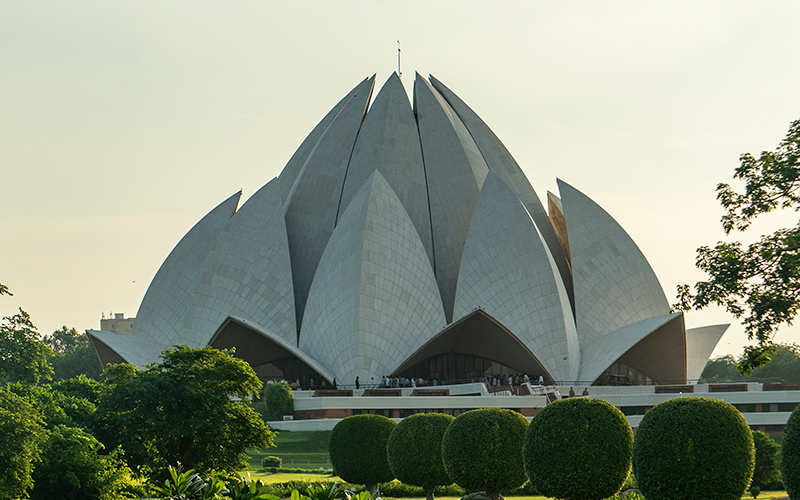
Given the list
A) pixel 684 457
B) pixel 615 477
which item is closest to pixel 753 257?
pixel 684 457

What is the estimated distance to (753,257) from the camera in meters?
14.5

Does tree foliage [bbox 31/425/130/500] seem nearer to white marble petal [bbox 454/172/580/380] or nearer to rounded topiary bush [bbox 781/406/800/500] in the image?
rounded topiary bush [bbox 781/406/800/500]

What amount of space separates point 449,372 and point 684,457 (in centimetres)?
3376

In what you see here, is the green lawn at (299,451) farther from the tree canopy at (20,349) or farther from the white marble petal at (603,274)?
the white marble petal at (603,274)

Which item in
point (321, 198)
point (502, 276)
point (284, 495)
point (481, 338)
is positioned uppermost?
point (321, 198)

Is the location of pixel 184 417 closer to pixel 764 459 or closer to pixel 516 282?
pixel 764 459

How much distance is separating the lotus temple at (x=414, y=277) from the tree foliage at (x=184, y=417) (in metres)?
22.8

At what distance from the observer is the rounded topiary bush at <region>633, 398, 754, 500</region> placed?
1448 cm

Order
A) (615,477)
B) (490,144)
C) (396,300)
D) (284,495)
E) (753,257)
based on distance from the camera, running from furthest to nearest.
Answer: (490,144) → (396,300) → (284,495) → (615,477) → (753,257)

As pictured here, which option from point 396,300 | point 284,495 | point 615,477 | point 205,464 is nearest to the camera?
point 615,477

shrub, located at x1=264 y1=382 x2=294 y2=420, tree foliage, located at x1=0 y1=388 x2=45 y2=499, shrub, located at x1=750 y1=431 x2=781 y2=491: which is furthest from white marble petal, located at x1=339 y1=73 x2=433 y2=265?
tree foliage, located at x1=0 y1=388 x2=45 y2=499

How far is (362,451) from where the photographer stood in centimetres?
2094

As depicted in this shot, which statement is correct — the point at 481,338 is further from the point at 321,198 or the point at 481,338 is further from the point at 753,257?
the point at 753,257

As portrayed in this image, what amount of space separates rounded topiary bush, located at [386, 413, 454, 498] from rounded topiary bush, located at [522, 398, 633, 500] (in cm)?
343
